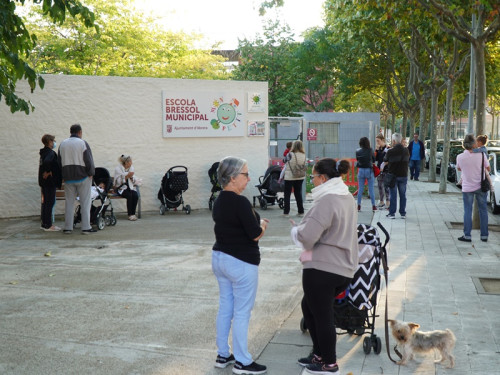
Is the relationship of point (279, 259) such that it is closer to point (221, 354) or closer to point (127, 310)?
point (127, 310)

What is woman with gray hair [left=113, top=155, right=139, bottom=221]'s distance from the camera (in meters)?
13.4

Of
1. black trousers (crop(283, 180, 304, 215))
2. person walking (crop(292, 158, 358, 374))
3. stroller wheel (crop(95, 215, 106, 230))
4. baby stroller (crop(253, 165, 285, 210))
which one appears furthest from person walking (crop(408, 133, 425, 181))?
person walking (crop(292, 158, 358, 374))

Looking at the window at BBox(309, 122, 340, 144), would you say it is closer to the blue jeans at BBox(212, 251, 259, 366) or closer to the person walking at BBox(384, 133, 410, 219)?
the person walking at BBox(384, 133, 410, 219)

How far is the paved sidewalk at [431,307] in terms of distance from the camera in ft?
16.8

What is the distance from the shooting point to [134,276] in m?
8.30

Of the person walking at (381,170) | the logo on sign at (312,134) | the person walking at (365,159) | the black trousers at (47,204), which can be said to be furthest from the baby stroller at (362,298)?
the logo on sign at (312,134)

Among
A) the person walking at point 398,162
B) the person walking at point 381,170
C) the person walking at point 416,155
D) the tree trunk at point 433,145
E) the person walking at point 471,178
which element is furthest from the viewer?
the person walking at point 416,155

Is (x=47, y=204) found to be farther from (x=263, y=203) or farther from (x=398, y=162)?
(x=398, y=162)

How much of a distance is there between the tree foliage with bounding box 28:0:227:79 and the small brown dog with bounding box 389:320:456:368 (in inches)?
1064

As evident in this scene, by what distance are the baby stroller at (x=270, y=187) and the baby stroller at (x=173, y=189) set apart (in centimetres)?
182

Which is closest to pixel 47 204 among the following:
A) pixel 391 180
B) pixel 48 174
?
pixel 48 174

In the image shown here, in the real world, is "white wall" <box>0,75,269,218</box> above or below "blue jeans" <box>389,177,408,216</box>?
above

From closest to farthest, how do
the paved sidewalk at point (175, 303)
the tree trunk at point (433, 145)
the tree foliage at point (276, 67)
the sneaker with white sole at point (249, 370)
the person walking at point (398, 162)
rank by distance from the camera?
1. the sneaker with white sole at point (249, 370)
2. the paved sidewalk at point (175, 303)
3. the person walking at point (398, 162)
4. the tree trunk at point (433, 145)
5. the tree foliage at point (276, 67)

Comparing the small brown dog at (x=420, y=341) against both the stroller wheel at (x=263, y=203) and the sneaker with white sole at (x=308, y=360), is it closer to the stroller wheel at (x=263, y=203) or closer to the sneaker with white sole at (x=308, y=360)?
the sneaker with white sole at (x=308, y=360)
